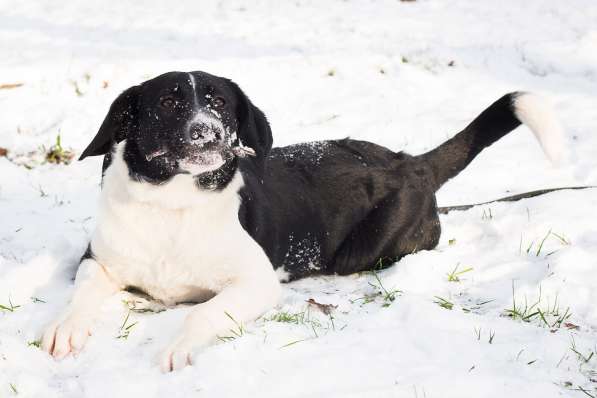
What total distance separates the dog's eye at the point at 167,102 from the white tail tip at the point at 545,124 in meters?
2.09

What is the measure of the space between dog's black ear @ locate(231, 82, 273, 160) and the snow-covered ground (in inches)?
33.2

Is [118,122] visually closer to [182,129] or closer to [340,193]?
[182,129]

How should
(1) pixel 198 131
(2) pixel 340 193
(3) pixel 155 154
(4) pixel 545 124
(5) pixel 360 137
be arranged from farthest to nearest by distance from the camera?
(5) pixel 360 137 → (2) pixel 340 193 → (4) pixel 545 124 → (3) pixel 155 154 → (1) pixel 198 131

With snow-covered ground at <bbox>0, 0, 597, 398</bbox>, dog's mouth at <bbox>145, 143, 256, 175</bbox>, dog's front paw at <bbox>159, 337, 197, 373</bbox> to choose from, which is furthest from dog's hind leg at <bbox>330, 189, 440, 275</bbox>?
dog's front paw at <bbox>159, 337, 197, 373</bbox>

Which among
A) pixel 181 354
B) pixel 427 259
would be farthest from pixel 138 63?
pixel 181 354

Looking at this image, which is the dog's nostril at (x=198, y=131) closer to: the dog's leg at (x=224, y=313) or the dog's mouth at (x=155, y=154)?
the dog's mouth at (x=155, y=154)

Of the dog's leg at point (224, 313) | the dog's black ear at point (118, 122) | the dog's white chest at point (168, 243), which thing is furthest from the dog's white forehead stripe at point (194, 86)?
the dog's leg at point (224, 313)

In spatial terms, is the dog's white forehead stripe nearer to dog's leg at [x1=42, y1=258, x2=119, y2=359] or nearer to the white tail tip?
dog's leg at [x1=42, y1=258, x2=119, y2=359]

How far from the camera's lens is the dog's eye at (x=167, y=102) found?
144 inches

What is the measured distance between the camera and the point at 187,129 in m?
3.49

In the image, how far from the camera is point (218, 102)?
149 inches

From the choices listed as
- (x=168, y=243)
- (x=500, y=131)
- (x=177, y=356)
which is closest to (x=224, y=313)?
(x=177, y=356)

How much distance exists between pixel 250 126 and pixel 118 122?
670mm

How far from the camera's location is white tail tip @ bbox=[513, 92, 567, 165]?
4.44 meters
